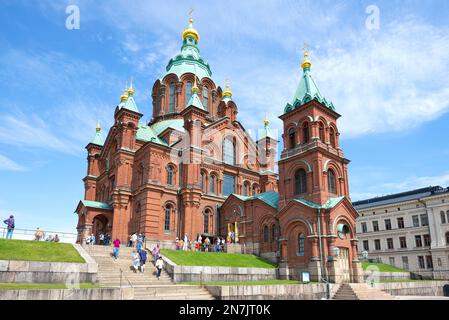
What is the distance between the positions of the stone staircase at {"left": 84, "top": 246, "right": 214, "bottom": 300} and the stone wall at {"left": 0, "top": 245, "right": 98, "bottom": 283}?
0.98m

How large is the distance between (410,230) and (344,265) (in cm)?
2848

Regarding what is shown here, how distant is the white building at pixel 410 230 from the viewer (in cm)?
4772

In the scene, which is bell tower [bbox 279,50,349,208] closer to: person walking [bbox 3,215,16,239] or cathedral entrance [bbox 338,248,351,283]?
cathedral entrance [bbox 338,248,351,283]

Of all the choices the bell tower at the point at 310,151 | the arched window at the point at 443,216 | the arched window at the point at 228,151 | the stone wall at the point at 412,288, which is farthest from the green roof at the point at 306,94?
the arched window at the point at 443,216

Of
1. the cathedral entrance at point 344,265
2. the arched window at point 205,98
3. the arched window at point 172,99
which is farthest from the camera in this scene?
the arched window at point 205,98

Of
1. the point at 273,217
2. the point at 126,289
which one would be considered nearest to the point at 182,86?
the point at 273,217

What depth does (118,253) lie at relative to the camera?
81.0ft

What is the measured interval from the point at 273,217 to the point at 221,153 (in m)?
12.6

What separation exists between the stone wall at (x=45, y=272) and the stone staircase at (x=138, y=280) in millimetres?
979

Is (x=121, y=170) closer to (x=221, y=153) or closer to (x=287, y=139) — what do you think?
(x=221, y=153)

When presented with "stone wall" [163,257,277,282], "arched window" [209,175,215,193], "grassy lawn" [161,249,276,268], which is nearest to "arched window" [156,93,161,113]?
"arched window" [209,175,215,193]

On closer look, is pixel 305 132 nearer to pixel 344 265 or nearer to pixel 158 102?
pixel 344 265

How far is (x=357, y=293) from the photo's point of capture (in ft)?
80.0

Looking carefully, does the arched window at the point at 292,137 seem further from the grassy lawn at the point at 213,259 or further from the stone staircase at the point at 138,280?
the stone staircase at the point at 138,280
